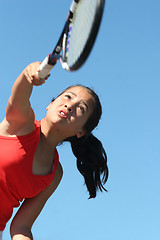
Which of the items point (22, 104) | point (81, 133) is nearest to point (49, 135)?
point (81, 133)

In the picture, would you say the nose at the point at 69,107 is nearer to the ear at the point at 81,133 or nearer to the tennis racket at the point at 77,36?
the ear at the point at 81,133

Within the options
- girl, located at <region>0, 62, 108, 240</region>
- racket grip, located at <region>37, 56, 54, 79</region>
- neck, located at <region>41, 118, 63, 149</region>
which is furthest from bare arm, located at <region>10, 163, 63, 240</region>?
racket grip, located at <region>37, 56, 54, 79</region>

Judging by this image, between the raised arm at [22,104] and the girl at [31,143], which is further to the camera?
the girl at [31,143]

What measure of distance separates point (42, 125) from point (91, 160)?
111cm

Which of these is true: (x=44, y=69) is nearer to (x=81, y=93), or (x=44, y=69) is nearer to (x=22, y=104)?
→ (x=22, y=104)

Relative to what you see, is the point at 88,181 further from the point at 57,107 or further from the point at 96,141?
the point at 57,107

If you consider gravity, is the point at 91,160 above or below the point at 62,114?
below

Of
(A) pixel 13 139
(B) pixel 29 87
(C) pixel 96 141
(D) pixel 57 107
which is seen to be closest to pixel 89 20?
(B) pixel 29 87

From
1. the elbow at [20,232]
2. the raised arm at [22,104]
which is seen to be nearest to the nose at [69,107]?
the raised arm at [22,104]

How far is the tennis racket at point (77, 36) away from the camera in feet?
13.6

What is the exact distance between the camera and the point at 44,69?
13.8ft

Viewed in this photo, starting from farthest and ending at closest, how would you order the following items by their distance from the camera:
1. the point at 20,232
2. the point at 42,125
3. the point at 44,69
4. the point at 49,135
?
1. the point at 20,232
2. the point at 42,125
3. the point at 49,135
4. the point at 44,69

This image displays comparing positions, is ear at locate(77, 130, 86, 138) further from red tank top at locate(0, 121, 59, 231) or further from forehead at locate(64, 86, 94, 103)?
red tank top at locate(0, 121, 59, 231)

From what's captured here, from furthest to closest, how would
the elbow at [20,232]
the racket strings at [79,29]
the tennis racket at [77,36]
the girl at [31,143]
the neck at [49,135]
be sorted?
the elbow at [20,232]
the neck at [49,135]
the girl at [31,143]
the racket strings at [79,29]
the tennis racket at [77,36]
